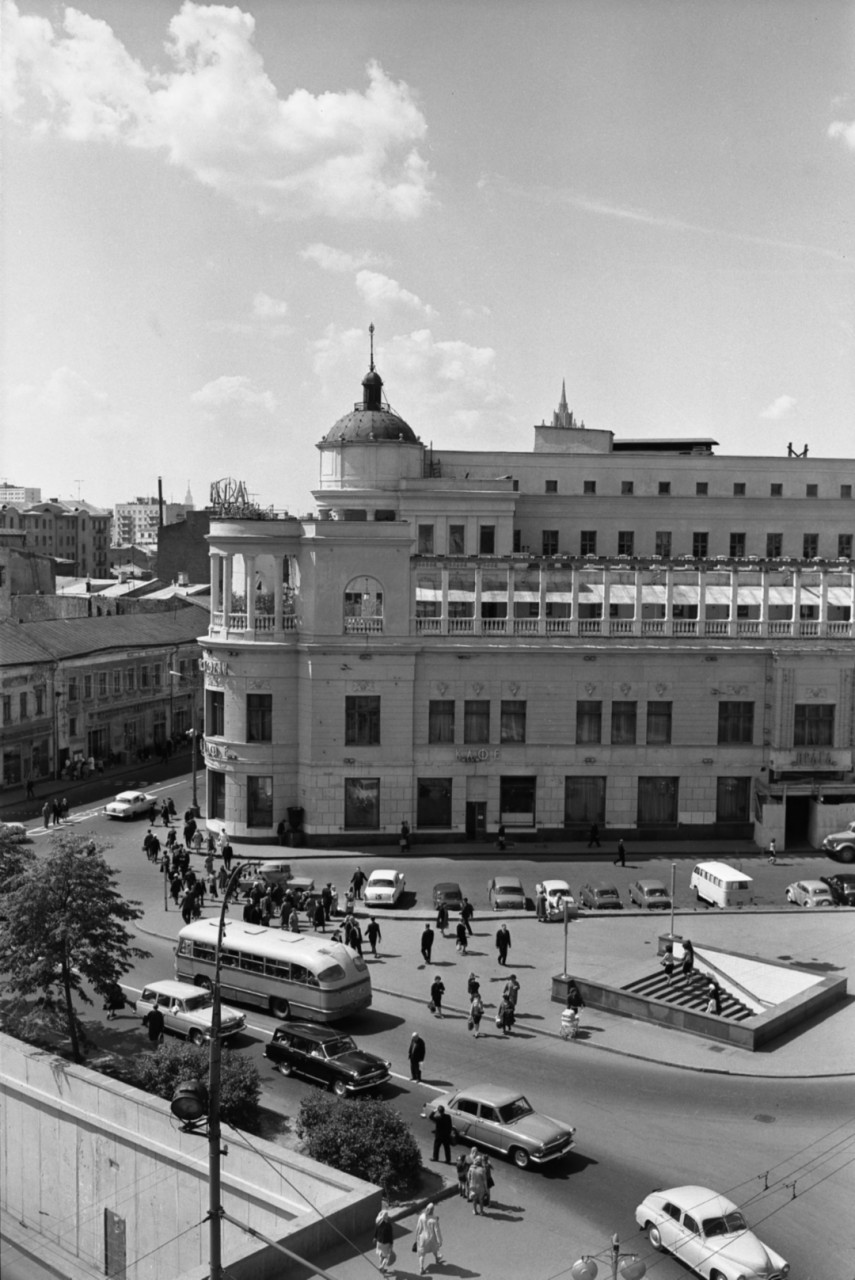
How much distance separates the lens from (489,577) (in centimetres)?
6194

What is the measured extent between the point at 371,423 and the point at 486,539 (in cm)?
1216

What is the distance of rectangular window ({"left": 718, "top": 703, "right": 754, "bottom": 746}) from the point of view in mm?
62719

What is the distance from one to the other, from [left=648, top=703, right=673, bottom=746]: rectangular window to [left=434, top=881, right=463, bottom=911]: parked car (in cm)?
1676

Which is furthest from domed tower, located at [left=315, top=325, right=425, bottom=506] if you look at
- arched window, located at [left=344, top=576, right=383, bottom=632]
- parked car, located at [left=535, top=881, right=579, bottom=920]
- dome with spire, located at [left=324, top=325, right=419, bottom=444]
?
parked car, located at [left=535, top=881, right=579, bottom=920]

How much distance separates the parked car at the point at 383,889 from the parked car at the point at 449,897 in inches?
68.5

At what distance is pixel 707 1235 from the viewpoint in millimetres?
23891

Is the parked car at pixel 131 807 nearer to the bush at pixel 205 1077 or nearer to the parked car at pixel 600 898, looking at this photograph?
the parked car at pixel 600 898

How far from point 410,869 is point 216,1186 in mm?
37888

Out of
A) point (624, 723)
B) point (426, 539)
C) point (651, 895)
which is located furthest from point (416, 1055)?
point (426, 539)

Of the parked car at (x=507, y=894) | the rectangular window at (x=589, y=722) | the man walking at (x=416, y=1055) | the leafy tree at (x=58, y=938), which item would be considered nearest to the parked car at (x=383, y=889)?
the parked car at (x=507, y=894)

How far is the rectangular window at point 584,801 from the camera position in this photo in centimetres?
6216

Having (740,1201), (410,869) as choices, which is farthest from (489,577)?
(740,1201)

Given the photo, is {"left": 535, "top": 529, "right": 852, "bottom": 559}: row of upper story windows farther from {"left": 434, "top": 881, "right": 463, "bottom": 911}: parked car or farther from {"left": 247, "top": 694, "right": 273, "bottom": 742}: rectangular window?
{"left": 434, "top": 881, "right": 463, "bottom": 911}: parked car

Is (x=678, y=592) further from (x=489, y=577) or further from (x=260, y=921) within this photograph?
(x=260, y=921)
